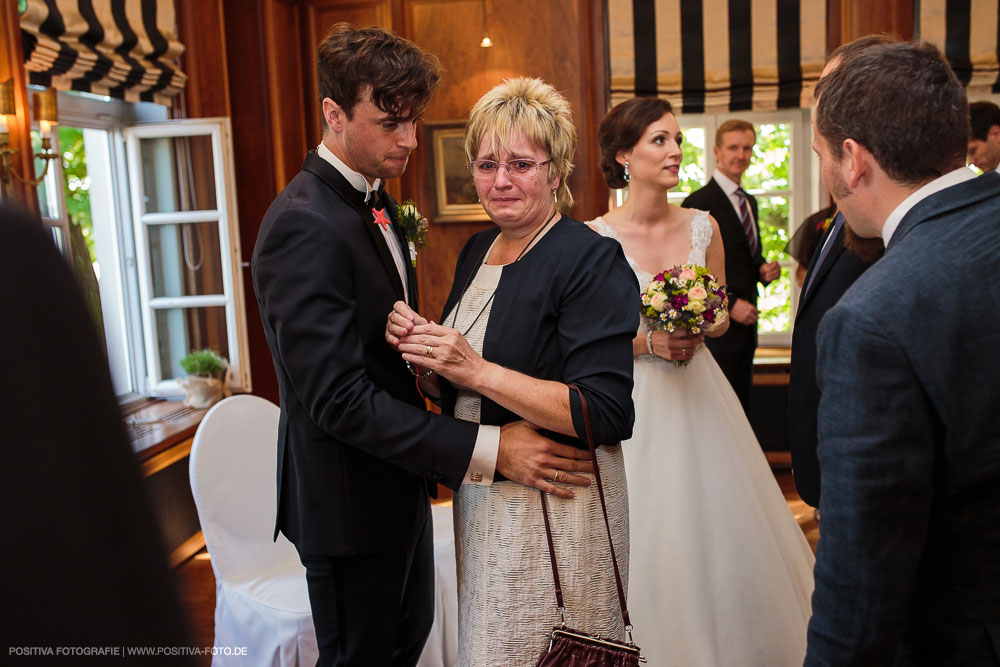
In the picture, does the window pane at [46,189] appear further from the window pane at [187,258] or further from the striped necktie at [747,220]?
the striped necktie at [747,220]

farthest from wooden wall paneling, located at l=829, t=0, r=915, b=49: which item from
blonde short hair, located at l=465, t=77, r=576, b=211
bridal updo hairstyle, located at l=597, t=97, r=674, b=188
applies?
blonde short hair, located at l=465, t=77, r=576, b=211

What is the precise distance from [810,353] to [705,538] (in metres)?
0.82

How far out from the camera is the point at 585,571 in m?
1.74

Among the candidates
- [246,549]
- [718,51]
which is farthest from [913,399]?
[718,51]

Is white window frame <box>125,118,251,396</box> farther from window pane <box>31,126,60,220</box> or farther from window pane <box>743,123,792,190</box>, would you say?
window pane <box>743,123,792,190</box>

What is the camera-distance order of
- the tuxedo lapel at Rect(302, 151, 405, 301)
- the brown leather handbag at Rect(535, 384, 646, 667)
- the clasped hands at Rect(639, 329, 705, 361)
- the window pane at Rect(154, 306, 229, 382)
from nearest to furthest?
the brown leather handbag at Rect(535, 384, 646, 667), the tuxedo lapel at Rect(302, 151, 405, 301), the clasped hands at Rect(639, 329, 705, 361), the window pane at Rect(154, 306, 229, 382)

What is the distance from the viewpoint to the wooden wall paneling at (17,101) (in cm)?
345

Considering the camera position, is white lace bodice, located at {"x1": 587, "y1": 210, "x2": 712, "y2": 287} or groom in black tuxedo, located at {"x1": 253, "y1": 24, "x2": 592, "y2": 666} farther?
white lace bodice, located at {"x1": 587, "y1": 210, "x2": 712, "y2": 287}

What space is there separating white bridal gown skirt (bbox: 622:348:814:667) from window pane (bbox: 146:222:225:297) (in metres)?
2.97

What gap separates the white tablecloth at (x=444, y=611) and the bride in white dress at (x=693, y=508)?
2.00 ft

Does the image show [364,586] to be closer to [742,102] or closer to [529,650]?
[529,650]

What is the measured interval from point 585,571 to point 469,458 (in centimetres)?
36

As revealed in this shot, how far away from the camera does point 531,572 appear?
1.73m

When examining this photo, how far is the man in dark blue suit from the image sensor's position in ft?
7.41
